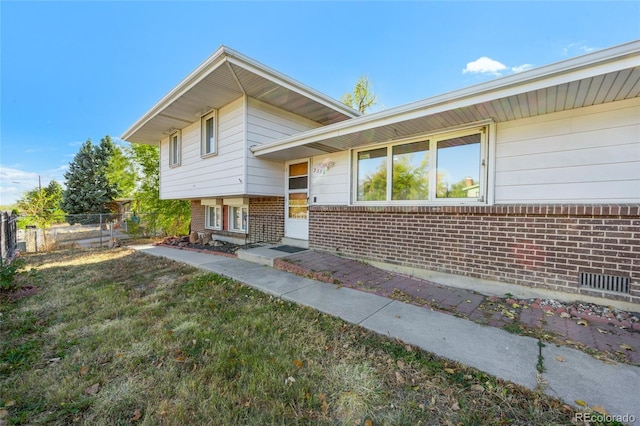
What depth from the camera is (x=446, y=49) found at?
29.2 ft

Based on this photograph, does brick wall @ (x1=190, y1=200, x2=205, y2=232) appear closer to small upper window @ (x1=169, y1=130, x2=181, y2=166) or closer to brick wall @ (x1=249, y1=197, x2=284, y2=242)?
small upper window @ (x1=169, y1=130, x2=181, y2=166)

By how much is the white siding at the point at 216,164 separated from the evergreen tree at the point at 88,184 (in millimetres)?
18656

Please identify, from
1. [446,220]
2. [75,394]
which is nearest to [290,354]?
[75,394]

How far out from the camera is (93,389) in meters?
2.02

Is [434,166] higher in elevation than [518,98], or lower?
lower

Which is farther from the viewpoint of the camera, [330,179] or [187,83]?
[330,179]

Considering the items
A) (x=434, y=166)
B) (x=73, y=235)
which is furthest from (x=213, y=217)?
(x=434, y=166)

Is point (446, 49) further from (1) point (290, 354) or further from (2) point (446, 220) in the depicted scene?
(1) point (290, 354)

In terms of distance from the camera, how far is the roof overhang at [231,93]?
5250mm

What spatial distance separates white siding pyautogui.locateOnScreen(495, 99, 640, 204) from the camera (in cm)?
316

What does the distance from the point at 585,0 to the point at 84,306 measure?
1026cm

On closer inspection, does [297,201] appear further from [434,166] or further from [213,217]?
[213,217]

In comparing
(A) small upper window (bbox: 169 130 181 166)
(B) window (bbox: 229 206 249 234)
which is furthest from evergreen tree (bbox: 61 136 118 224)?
(B) window (bbox: 229 206 249 234)

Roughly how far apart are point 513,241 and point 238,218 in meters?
8.27
